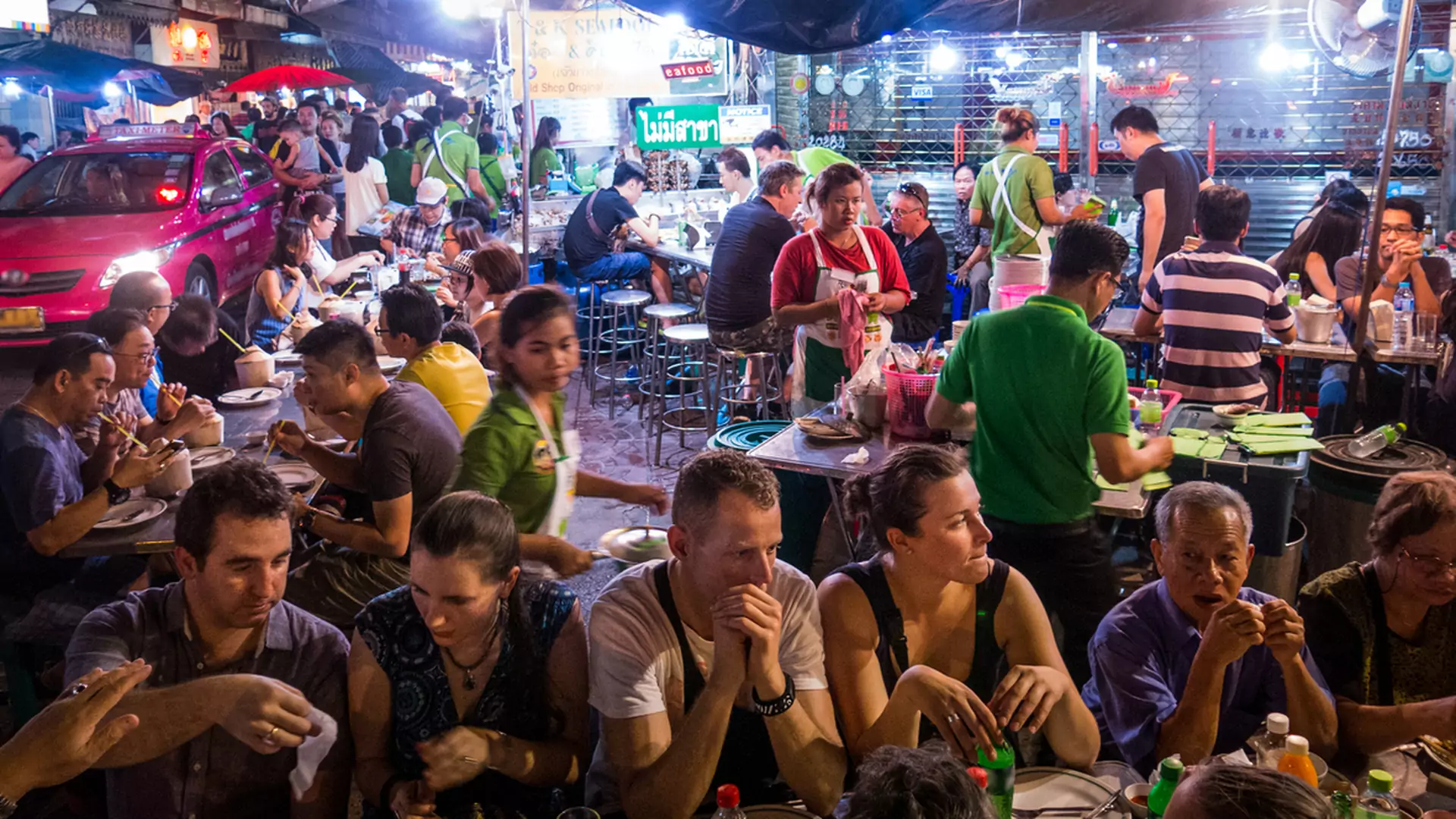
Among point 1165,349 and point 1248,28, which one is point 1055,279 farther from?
point 1248,28

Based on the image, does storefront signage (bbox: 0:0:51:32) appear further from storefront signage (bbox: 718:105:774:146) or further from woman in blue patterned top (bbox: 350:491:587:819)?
woman in blue patterned top (bbox: 350:491:587:819)

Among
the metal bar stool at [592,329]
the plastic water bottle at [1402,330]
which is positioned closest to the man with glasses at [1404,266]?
the plastic water bottle at [1402,330]

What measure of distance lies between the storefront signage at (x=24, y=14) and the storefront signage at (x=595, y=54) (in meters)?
3.93

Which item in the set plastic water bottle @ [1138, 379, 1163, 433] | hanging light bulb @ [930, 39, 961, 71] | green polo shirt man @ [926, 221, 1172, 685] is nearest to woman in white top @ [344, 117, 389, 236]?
hanging light bulb @ [930, 39, 961, 71]

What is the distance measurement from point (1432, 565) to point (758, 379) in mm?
5409

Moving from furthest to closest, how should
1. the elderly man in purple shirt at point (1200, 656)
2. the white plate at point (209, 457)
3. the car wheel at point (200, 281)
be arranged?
the car wheel at point (200, 281) → the white plate at point (209, 457) → the elderly man in purple shirt at point (1200, 656)

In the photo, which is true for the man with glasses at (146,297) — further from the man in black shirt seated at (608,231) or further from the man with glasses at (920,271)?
the man with glasses at (920,271)

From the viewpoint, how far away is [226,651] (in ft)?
8.86

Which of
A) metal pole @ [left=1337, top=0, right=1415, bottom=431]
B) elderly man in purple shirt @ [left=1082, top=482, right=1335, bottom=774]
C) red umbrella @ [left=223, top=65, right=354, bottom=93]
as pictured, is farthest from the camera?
red umbrella @ [left=223, top=65, right=354, bottom=93]

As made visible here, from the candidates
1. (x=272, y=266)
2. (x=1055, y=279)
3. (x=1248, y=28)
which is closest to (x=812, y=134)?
(x=1248, y=28)

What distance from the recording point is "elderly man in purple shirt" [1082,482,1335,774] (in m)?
2.73

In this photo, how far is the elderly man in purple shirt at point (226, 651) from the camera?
2592mm

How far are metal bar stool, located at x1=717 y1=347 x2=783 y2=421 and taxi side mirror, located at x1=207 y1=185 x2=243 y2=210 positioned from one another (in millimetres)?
5863

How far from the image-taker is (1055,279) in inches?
149
